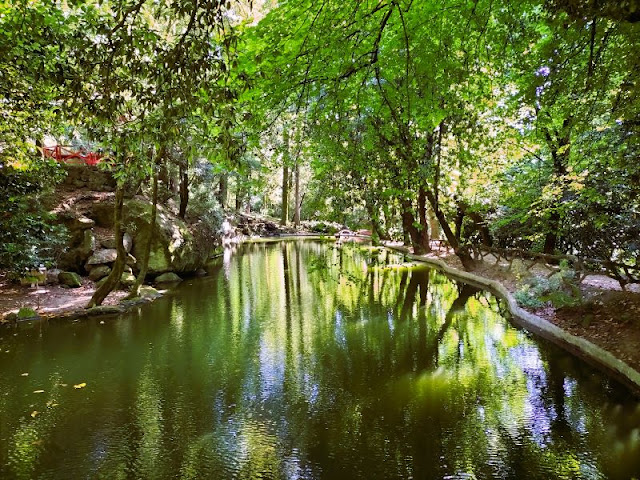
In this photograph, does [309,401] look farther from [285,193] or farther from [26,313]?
[285,193]

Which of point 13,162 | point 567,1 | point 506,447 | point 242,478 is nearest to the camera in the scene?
point 567,1

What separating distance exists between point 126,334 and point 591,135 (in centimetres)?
1082

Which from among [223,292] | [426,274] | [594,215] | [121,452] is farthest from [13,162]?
[426,274]

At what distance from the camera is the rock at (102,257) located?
1503 cm

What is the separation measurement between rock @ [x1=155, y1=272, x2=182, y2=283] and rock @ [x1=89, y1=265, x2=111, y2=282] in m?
2.13

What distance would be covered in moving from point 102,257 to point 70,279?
139cm

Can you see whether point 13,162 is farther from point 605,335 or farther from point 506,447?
point 605,335

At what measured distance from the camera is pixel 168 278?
17.1 m

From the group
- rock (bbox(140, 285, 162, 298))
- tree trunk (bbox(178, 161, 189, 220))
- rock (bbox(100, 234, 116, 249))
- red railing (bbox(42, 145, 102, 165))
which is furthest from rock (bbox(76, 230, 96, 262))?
tree trunk (bbox(178, 161, 189, 220))

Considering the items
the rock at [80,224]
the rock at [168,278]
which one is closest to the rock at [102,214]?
the rock at [80,224]

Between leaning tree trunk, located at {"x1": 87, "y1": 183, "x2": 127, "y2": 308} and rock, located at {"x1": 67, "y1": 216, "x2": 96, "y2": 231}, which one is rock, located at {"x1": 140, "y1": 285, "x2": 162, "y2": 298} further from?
rock, located at {"x1": 67, "y1": 216, "x2": 96, "y2": 231}

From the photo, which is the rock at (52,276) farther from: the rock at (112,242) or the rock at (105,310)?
the rock at (105,310)

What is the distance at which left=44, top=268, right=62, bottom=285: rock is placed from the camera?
46.1ft

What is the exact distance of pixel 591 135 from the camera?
8664 mm
